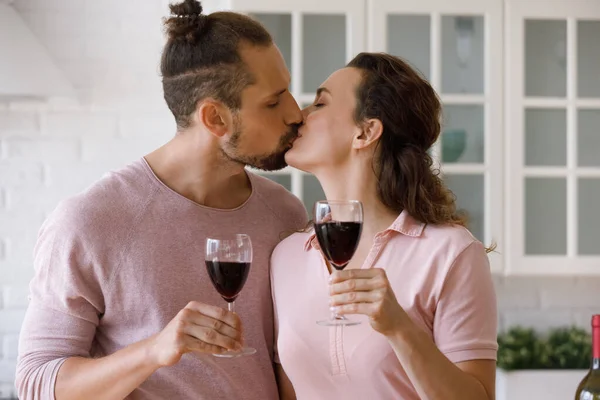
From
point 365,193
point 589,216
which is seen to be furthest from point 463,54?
point 365,193

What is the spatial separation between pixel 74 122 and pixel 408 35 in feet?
5.03

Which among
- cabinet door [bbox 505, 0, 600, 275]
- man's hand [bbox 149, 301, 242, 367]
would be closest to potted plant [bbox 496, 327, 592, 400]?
cabinet door [bbox 505, 0, 600, 275]

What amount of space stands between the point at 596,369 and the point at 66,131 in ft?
8.93

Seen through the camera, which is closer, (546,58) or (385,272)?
(385,272)

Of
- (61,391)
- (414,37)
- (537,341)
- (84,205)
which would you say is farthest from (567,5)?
(61,391)

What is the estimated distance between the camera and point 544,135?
373 centimetres

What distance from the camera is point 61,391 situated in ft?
6.66

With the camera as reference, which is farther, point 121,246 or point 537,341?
point 537,341

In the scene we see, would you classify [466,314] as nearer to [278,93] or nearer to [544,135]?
[278,93]

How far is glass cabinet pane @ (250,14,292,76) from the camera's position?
3.60 m

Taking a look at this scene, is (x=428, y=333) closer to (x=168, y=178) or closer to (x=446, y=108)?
(x=168, y=178)

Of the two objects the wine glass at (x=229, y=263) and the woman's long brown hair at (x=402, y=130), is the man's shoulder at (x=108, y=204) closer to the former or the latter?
the wine glass at (x=229, y=263)

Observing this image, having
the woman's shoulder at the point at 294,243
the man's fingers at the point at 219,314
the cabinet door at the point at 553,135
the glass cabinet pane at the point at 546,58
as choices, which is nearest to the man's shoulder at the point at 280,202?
the woman's shoulder at the point at 294,243

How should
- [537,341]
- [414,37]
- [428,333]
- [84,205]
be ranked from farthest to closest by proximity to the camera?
[537,341]
[414,37]
[84,205]
[428,333]
